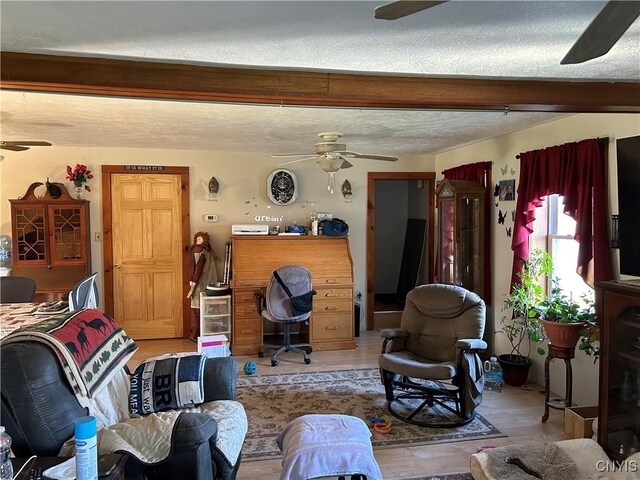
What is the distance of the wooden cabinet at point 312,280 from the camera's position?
206 inches

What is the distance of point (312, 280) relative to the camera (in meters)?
5.38

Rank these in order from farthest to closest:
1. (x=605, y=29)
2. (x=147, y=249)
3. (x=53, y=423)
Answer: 1. (x=147, y=249)
2. (x=53, y=423)
3. (x=605, y=29)

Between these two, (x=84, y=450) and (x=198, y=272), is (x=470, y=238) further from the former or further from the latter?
(x=84, y=450)

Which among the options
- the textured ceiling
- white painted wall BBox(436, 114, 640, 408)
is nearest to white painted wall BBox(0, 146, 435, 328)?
white painted wall BBox(436, 114, 640, 408)

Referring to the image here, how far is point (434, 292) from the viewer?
405cm

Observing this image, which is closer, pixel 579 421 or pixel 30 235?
pixel 579 421

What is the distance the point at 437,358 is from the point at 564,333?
0.98 m

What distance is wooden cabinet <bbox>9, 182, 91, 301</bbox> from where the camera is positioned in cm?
516

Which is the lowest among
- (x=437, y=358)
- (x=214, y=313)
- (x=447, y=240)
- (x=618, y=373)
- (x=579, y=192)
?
(x=437, y=358)

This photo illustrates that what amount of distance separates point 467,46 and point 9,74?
2.15 metres

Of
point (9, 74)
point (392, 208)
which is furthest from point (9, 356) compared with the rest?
point (392, 208)

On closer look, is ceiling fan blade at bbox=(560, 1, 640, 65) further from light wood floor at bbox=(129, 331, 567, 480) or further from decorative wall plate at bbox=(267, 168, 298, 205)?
decorative wall plate at bbox=(267, 168, 298, 205)

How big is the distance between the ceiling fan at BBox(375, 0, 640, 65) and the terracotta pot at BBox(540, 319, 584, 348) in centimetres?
232

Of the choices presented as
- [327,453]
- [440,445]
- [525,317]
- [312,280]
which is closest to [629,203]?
[525,317]
